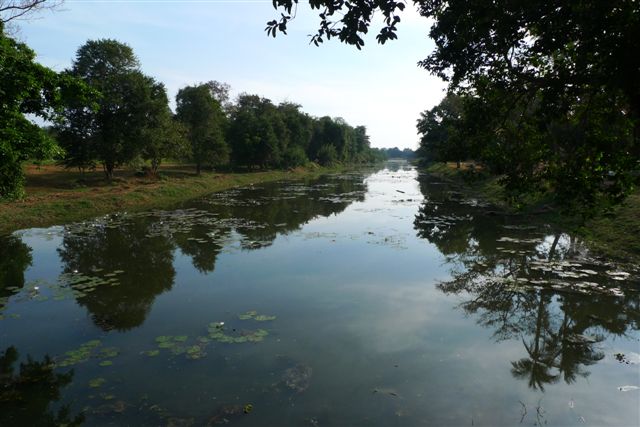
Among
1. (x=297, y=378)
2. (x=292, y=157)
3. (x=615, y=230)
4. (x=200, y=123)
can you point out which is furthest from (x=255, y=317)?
(x=292, y=157)

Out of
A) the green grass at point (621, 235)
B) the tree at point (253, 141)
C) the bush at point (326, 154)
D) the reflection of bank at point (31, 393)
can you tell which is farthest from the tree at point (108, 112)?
the bush at point (326, 154)

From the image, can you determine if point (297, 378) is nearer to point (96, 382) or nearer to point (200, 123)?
point (96, 382)

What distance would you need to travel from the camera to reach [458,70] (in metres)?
8.84

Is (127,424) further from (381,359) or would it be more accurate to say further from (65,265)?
(65,265)

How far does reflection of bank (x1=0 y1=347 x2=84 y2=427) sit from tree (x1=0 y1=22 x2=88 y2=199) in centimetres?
A: 1087

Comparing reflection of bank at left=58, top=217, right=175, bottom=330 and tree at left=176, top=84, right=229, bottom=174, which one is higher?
tree at left=176, top=84, right=229, bottom=174

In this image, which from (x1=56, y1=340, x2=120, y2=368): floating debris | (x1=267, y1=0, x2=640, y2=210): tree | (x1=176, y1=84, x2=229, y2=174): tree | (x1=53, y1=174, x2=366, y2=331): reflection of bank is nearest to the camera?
(x1=267, y1=0, x2=640, y2=210): tree

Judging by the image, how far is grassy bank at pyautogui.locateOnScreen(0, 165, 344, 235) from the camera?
70.8 feet

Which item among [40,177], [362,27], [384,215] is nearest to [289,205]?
[384,215]

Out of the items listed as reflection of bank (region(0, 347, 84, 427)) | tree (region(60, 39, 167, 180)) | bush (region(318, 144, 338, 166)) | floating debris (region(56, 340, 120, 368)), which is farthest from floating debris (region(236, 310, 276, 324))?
bush (region(318, 144, 338, 166))

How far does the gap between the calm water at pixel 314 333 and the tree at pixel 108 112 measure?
53.1 feet

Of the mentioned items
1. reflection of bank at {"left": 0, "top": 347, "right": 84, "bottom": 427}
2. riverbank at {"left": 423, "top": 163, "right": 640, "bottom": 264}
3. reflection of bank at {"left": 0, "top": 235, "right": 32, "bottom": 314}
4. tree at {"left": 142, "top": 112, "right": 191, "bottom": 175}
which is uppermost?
tree at {"left": 142, "top": 112, "right": 191, "bottom": 175}

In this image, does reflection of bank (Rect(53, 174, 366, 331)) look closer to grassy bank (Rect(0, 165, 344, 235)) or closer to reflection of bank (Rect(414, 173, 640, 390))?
grassy bank (Rect(0, 165, 344, 235))

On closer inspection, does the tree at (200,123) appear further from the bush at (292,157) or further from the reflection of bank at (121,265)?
the reflection of bank at (121,265)
